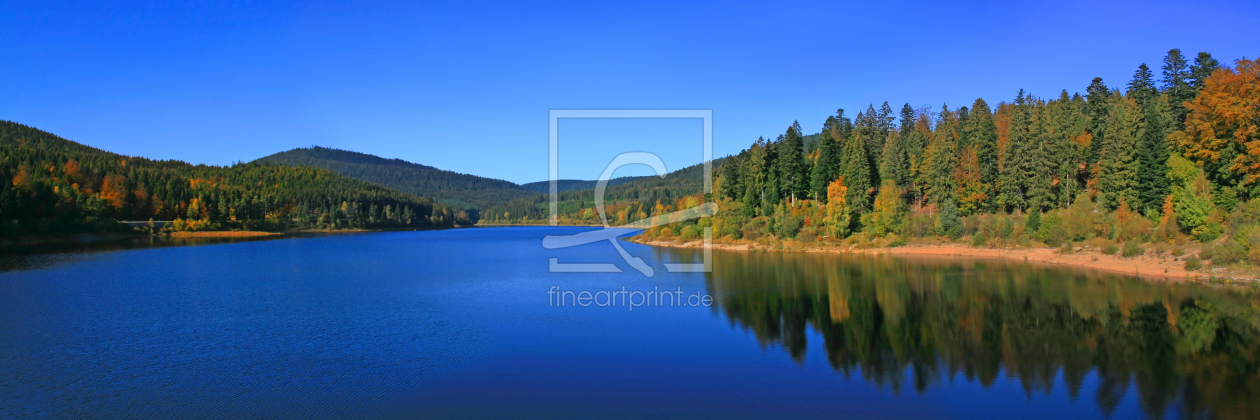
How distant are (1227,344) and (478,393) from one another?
878 inches

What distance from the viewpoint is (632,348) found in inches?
813

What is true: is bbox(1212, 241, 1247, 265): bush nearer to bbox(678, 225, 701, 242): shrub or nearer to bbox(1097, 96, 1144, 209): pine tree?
bbox(1097, 96, 1144, 209): pine tree

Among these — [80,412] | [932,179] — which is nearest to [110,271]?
[80,412]

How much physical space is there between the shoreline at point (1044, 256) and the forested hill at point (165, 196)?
70484 mm

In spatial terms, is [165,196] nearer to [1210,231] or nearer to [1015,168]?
[1015,168]

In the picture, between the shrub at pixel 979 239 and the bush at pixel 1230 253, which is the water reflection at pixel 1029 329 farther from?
A: the shrub at pixel 979 239

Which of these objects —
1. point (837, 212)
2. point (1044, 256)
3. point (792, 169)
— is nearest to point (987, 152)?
point (837, 212)

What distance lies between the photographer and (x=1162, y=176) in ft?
141

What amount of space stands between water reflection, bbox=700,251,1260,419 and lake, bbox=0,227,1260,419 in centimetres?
11

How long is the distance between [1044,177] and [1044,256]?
10300 mm

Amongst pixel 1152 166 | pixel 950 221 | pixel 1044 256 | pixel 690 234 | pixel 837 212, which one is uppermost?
pixel 1152 166

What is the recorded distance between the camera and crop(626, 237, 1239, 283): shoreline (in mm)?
35250

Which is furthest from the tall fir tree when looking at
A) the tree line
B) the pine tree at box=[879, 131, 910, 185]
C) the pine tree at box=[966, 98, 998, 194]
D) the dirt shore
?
the dirt shore

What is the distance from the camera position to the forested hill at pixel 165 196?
72.1m
